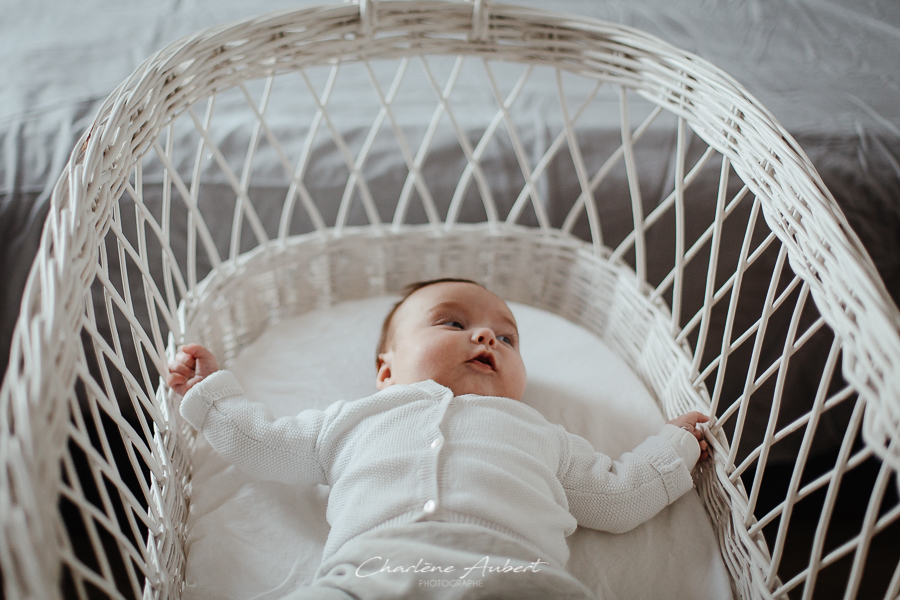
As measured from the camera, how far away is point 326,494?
2.63 ft

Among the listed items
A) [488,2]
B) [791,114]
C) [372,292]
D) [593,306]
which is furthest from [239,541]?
[791,114]

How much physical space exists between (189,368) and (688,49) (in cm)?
125

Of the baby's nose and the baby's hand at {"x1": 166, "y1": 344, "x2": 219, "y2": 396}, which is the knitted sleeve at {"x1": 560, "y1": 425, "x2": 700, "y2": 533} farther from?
the baby's hand at {"x1": 166, "y1": 344, "x2": 219, "y2": 396}

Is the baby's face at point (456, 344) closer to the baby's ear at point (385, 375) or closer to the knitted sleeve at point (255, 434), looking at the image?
the baby's ear at point (385, 375)

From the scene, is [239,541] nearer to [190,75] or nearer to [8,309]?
[190,75]

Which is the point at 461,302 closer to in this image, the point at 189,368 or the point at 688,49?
the point at 189,368

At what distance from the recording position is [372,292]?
118 centimetres

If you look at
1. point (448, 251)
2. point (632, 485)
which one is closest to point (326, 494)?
point (632, 485)

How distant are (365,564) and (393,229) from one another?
641 millimetres

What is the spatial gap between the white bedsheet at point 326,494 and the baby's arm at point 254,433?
52 mm

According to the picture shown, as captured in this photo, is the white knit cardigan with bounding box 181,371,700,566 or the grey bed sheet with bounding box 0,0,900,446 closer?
the white knit cardigan with bounding box 181,371,700,566

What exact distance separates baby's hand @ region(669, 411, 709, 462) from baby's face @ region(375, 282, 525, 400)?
0.21 metres

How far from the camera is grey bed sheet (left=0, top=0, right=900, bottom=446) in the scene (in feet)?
3.73

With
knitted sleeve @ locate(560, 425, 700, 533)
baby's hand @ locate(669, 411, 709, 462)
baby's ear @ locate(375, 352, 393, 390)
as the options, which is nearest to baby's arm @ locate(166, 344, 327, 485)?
baby's ear @ locate(375, 352, 393, 390)
